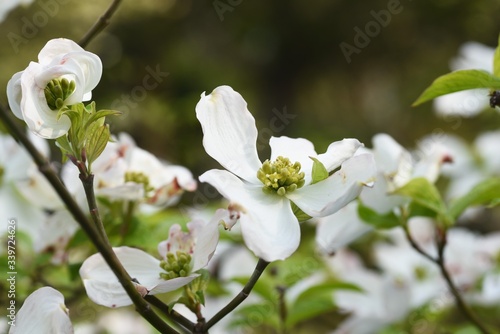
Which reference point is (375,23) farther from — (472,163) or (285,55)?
(472,163)

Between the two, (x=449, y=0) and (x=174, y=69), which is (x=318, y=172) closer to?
(x=174, y=69)

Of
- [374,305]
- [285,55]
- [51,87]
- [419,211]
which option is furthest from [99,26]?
[285,55]

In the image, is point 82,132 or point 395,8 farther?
point 395,8

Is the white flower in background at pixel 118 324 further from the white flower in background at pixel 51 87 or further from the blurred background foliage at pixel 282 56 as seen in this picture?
the blurred background foliage at pixel 282 56

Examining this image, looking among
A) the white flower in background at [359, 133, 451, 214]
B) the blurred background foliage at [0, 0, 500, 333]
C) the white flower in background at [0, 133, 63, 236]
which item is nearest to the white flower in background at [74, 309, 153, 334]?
the white flower in background at [0, 133, 63, 236]

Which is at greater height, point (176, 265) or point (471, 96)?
point (176, 265)

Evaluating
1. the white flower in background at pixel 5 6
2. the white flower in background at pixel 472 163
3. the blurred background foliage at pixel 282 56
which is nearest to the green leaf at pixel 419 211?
the white flower in background at pixel 5 6

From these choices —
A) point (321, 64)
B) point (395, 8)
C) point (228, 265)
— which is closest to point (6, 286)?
point (228, 265)
